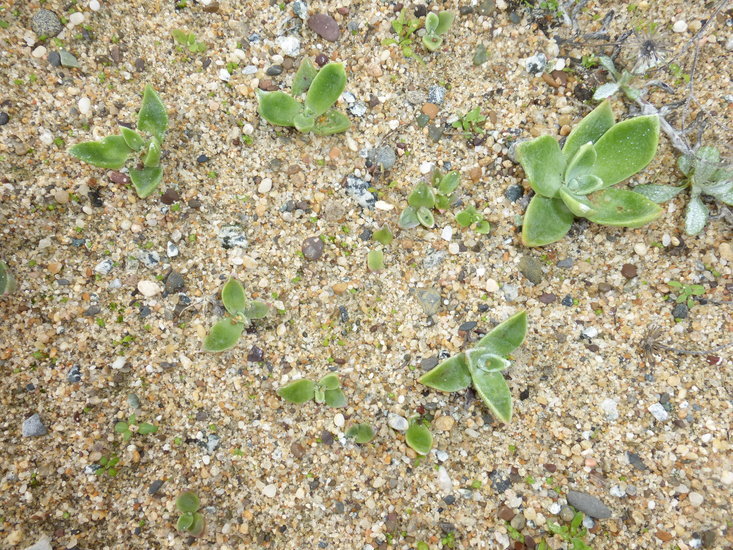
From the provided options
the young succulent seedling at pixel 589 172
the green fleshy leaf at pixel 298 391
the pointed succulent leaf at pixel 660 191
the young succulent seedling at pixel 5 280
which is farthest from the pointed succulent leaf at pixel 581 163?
Answer: the young succulent seedling at pixel 5 280

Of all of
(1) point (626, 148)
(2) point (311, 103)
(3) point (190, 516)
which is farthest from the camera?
(2) point (311, 103)

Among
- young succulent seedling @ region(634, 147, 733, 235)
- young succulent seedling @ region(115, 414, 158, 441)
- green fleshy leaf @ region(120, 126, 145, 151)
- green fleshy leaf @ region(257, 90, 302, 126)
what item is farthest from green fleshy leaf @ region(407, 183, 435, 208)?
young succulent seedling @ region(115, 414, 158, 441)

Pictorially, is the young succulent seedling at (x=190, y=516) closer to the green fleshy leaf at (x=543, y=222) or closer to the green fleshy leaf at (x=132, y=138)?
the green fleshy leaf at (x=132, y=138)

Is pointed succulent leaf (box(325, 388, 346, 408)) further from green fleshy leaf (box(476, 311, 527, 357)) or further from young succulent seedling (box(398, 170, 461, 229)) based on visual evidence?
young succulent seedling (box(398, 170, 461, 229))

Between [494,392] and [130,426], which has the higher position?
[494,392]

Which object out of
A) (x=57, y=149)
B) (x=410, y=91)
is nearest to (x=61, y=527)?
(x=57, y=149)

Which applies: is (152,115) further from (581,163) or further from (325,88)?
(581,163)

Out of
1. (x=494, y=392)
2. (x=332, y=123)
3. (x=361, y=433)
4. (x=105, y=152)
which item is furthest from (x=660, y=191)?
(x=105, y=152)

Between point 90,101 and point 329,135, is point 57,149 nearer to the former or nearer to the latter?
point 90,101
